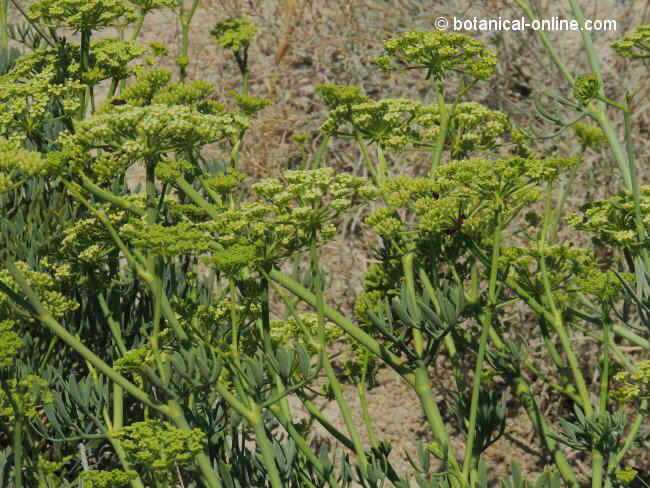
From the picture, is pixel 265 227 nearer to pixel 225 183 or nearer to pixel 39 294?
pixel 225 183

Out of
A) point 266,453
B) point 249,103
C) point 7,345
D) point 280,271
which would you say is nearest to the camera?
point 7,345

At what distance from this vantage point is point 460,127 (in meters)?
2.61

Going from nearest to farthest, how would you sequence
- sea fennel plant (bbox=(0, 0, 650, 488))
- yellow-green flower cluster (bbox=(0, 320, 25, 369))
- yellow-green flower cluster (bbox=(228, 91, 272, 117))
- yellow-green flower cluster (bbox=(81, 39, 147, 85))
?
yellow-green flower cluster (bbox=(0, 320, 25, 369)), sea fennel plant (bbox=(0, 0, 650, 488)), yellow-green flower cluster (bbox=(81, 39, 147, 85)), yellow-green flower cluster (bbox=(228, 91, 272, 117))

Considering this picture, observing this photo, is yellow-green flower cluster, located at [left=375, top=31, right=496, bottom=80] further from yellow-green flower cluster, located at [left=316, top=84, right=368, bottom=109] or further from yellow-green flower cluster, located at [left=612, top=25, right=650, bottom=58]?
yellow-green flower cluster, located at [left=612, top=25, right=650, bottom=58]

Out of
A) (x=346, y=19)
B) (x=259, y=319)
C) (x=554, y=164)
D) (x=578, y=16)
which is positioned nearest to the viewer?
(x=554, y=164)

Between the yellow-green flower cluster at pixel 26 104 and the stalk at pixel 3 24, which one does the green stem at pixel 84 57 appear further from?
the stalk at pixel 3 24

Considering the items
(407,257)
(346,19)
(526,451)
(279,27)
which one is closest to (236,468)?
(407,257)

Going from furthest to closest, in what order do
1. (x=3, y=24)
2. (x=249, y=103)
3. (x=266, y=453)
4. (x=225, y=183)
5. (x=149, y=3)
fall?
(x=3, y=24) < (x=149, y=3) < (x=249, y=103) < (x=225, y=183) < (x=266, y=453)

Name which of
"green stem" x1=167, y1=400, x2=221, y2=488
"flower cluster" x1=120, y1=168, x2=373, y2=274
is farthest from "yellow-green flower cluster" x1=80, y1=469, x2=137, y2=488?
"flower cluster" x1=120, y1=168, x2=373, y2=274

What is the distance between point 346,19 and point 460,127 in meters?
4.21

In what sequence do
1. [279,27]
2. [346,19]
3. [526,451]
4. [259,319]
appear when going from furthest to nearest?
[279,27]
[346,19]
[526,451]
[259,319]

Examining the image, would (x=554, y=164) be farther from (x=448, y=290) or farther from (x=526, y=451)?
(x=526, y=451)

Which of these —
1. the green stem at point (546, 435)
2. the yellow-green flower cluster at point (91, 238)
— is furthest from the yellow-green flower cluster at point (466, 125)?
the yellow-green flower cluster at point (91, 238)

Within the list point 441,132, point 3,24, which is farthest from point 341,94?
point 3,24
